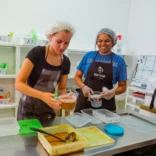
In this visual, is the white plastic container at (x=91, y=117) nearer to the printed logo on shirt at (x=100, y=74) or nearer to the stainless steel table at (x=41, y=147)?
the stainless steel table at (x=41, y=147)

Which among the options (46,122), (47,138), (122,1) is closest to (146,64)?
(122,1)

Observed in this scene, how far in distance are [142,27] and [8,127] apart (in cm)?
284

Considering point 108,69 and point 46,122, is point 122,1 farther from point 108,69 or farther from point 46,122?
point 46,122

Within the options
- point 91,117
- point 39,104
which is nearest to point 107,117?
point 91,117

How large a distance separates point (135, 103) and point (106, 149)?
2.35m

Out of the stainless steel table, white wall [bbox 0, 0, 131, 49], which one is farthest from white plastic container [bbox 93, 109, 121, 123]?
white wall [bbox 0, 0, 131, 49]

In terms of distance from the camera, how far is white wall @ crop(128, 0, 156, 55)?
2.96 metres

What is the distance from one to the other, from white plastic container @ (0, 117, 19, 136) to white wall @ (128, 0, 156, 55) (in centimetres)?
251

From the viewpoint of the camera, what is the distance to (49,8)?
2.82 meters

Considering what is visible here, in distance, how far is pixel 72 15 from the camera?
9.80 ft

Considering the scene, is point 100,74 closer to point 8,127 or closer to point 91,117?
point 91,117

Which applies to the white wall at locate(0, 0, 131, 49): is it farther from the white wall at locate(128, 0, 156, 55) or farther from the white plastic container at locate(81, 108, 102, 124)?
the white plastic container at locate(81, 108, 102, 124)

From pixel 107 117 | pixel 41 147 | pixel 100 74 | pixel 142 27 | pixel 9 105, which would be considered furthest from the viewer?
pixel 142 27

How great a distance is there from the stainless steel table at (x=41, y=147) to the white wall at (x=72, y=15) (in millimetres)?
2064
